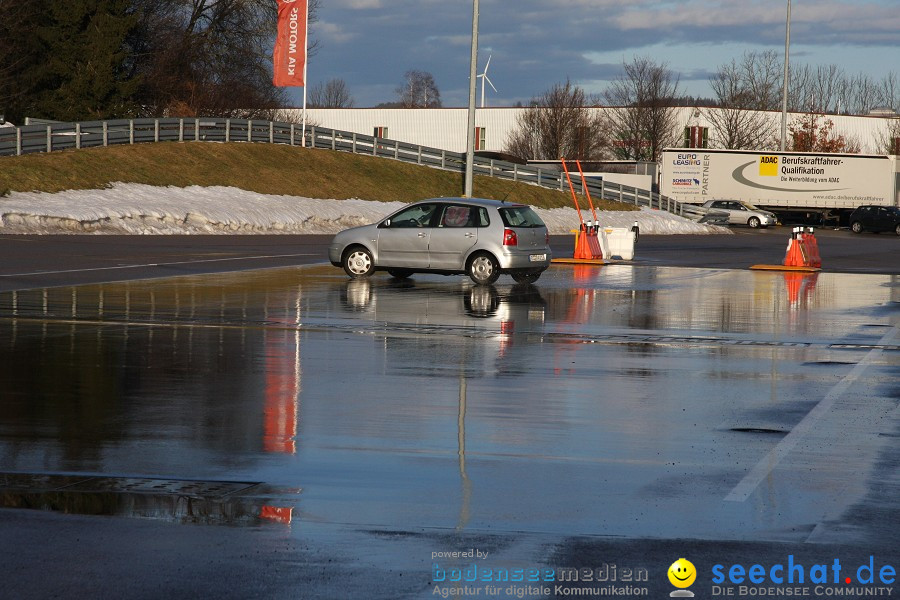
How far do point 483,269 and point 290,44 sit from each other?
32.2 meters

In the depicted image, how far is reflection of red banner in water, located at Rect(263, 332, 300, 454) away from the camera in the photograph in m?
8.81

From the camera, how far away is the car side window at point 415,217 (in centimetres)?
2350

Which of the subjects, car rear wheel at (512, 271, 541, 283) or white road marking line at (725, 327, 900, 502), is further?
car rear wheel at (512, 271, 541, 283)

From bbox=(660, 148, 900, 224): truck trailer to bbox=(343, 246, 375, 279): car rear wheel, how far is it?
48348 millimetres

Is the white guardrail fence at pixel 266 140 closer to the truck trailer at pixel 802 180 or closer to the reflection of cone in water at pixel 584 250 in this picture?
the truck trailer at pixel 802 180

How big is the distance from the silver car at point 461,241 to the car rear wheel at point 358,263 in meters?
0.02

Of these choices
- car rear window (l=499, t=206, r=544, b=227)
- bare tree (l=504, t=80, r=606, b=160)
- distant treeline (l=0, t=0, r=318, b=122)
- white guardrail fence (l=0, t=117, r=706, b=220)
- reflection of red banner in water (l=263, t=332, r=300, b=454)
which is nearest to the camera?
reflection of red banner in water (l=263, t=332, r=300, b=454)

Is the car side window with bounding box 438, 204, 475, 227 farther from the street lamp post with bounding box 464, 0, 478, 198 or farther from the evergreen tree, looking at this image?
the evergreen tree

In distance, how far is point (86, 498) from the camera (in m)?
7.01

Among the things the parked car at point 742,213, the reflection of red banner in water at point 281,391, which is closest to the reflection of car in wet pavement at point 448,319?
the reflection of red banner in water at point 281,391

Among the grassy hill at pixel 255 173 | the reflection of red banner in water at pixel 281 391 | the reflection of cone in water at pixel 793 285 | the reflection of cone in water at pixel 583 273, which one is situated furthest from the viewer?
the grassy hill at pixel 255 173

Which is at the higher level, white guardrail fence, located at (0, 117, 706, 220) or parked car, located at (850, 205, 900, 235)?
white guardrail fence, located at (0, 117, 706, 220)

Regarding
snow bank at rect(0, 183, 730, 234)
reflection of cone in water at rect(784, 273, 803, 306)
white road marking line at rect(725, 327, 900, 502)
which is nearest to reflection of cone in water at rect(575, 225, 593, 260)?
reflection of cone in water at rect(784, 273, 803, 306)

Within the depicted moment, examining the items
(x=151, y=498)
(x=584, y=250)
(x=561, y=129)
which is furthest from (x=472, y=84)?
(x=561, y=129)
